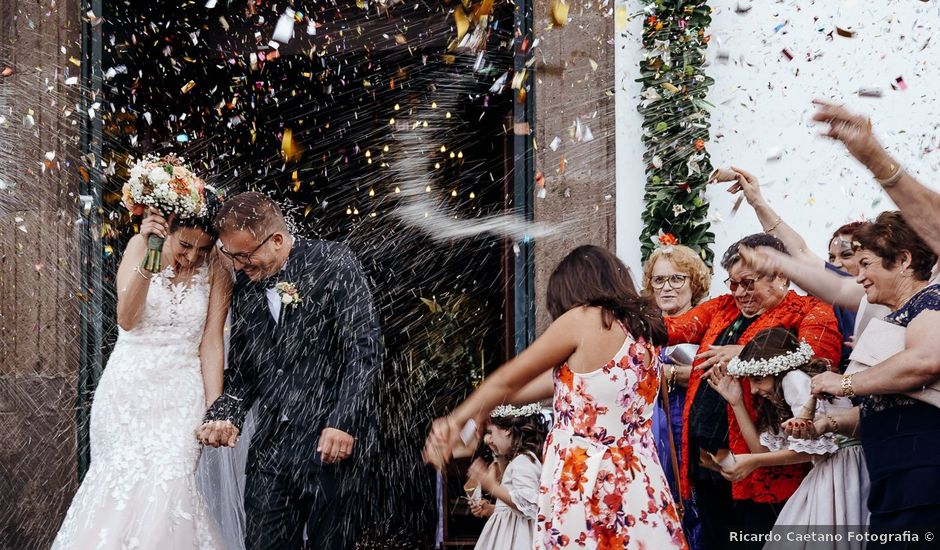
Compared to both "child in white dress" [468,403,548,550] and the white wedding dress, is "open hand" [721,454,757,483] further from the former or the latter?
the white wedding dress

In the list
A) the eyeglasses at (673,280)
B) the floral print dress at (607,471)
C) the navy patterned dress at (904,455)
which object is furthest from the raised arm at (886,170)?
the eyeglasses at (673,280)

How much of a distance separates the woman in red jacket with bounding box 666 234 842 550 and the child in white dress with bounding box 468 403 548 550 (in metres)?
0.69

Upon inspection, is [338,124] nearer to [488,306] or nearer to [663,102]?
[488,306]

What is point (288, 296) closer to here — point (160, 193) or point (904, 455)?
point (160, 193)

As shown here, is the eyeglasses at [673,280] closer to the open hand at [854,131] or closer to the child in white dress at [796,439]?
the child in white dress at [796,439]

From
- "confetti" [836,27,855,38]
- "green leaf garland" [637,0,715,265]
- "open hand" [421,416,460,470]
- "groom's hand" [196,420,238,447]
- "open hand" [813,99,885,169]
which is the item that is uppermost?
"confetti" [836,27,855,38]

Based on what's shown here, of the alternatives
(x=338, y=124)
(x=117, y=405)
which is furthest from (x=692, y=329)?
Result: (x=338, y=124)

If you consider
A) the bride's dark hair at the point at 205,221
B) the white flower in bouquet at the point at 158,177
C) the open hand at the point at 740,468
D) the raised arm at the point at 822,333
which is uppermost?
the white flower in bouquet at the point at 158,177

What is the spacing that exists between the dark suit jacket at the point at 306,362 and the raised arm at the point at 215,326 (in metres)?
0.23


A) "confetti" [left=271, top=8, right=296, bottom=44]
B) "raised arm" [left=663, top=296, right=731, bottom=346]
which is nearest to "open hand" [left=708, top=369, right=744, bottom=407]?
"raised arm" [left=663, top=296, right=731, bottom=346]

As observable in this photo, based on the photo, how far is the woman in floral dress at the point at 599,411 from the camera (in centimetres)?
348

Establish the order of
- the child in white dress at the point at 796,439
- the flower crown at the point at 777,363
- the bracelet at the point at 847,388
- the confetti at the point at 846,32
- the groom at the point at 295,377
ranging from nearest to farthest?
the bracelet at the point at 847,388, the child in white dress at the point at 796,439, the flower crown at the point at 777,363, the groom at the point at 295,377, the confetti at the point at 846,32

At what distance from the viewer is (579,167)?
5598 mm

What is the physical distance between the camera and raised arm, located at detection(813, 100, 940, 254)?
322 cm
